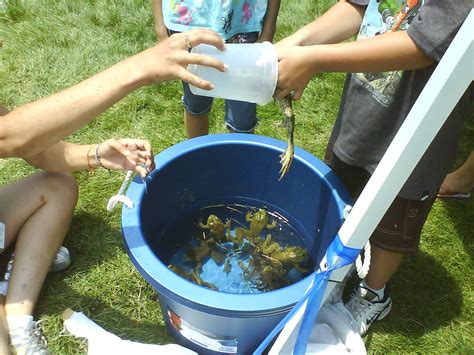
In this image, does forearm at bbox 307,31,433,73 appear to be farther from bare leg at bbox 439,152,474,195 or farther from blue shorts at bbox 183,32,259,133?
bare leg at bbox 439,152,474,195

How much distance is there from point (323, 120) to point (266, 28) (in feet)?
1.99

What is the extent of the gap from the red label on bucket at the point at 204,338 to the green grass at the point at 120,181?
0.62ft

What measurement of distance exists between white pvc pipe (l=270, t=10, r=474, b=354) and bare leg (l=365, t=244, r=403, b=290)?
1.51 feet

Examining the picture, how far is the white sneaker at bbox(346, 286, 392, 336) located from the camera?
1422 millimetres

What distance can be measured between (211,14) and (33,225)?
809mm

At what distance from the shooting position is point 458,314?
1482 mm

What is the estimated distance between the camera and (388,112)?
3.74 feet

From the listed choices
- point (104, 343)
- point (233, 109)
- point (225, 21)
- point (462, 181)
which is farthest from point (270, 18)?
point (104, 343)

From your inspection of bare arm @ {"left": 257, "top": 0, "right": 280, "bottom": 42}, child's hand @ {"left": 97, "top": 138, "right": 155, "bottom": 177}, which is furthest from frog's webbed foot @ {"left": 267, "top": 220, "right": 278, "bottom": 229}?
bare arm @ {"left": 257, "top": 0, "right": 280, "bottom": 42}

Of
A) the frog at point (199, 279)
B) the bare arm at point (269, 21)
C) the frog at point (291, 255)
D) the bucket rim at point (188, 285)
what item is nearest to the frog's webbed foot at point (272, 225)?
the frog at point (291, 255)

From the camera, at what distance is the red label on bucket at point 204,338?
1191 millimetres

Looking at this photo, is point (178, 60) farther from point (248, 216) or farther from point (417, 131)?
point (248, 216)

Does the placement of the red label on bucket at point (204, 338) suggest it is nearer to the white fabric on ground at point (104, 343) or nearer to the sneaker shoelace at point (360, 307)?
the white fabric on ground at point (104, 343)

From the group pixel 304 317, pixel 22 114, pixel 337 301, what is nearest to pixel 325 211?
pixel 337 301
